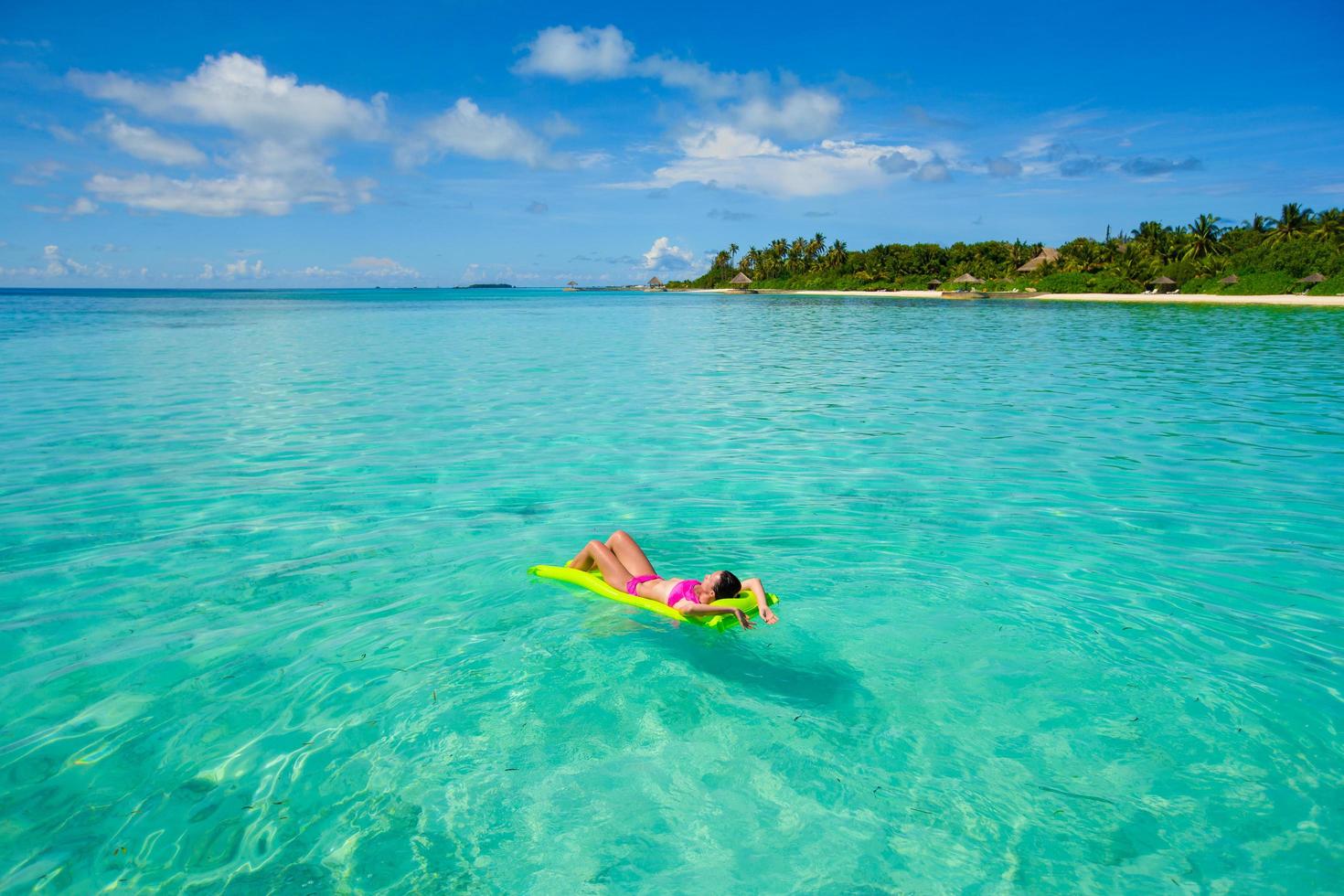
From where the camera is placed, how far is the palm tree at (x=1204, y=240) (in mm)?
68688

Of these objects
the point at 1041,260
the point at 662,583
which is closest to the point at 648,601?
the point at 662,583

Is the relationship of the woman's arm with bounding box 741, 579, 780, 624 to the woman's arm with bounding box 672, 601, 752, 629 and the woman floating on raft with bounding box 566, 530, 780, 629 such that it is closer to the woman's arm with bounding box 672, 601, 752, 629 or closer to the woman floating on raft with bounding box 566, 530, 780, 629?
the woman floating on raft with bounding box 566, 530, 780, 629

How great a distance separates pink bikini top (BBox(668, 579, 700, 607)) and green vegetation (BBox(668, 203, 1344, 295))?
65804 millimetres

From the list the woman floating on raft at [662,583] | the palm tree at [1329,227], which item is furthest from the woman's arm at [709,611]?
the palm tree at [1329,227]

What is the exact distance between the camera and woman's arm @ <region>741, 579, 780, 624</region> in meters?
5.75

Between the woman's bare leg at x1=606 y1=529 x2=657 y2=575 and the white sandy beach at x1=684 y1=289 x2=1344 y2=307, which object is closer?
the woman's bare leg at x1=606 y1=529 x2=657 y2=575

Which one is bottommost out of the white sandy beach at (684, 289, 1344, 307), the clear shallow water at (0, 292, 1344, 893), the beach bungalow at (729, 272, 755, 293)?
the clear shallow water at (0, 292, 1344, 893)

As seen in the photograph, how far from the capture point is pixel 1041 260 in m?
89.1

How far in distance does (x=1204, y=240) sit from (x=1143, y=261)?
5242mm

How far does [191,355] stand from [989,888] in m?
28.9

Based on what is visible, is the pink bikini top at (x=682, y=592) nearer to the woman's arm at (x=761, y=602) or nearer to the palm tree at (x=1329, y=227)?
the woman's arm at (x=761, y=602)

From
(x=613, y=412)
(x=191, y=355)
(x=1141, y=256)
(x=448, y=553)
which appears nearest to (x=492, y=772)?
(x=448, y=553)

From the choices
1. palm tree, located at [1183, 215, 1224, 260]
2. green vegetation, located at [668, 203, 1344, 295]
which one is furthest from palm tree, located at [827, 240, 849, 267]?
palm tree, located at [1183, 215, 1224, 260]

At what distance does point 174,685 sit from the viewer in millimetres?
5109
